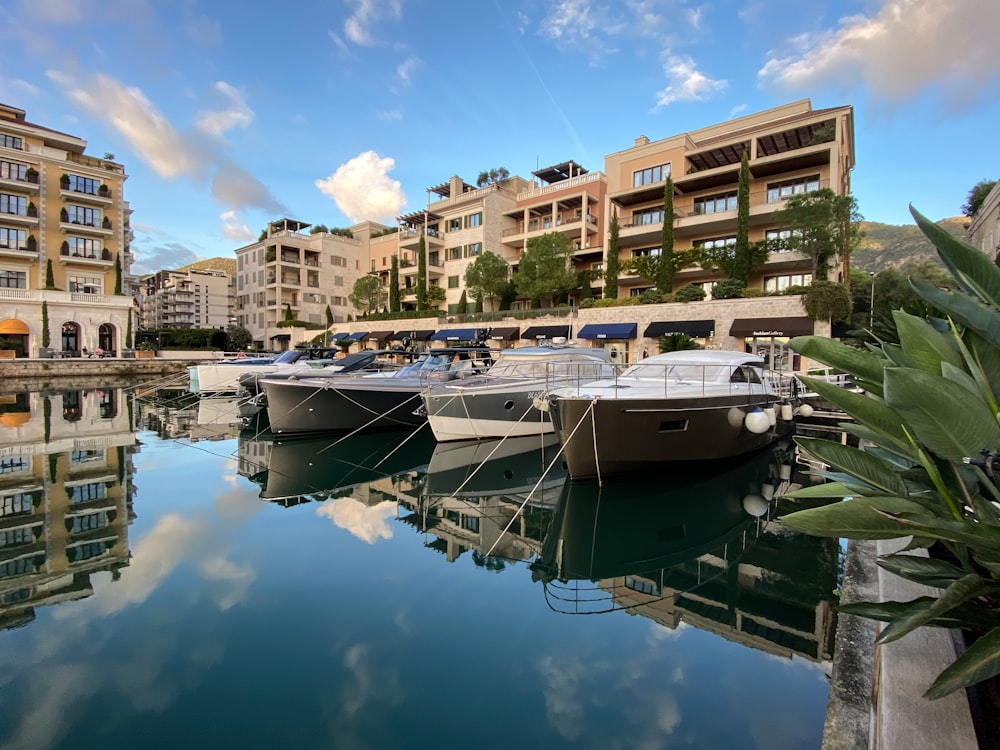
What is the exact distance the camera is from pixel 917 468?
2.51m

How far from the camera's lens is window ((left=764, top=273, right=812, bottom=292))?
30108 millimetres

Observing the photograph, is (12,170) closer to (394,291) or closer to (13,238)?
(13,238)

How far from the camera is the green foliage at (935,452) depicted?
1703 mm

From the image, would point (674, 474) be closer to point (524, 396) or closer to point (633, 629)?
point (524, 396)

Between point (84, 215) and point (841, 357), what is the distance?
2254 inches

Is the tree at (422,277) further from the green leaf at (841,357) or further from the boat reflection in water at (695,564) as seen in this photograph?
the green leaf at (841,357)

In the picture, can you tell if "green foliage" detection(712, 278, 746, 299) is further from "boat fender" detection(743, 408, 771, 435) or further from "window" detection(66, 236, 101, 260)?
"window" detection(66, 236, 101, 260)

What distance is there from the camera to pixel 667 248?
106 feet

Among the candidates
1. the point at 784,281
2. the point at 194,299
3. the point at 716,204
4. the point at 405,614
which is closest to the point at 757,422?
the point at 405,614

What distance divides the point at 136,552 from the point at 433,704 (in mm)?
5015

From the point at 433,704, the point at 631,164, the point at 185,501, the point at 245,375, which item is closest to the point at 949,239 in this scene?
the point at 433,704

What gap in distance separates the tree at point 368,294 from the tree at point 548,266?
19.0 metres

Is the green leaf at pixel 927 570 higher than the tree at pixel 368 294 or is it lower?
lower

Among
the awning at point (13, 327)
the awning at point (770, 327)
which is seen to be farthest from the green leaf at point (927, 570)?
the awning at point (13, 327)
